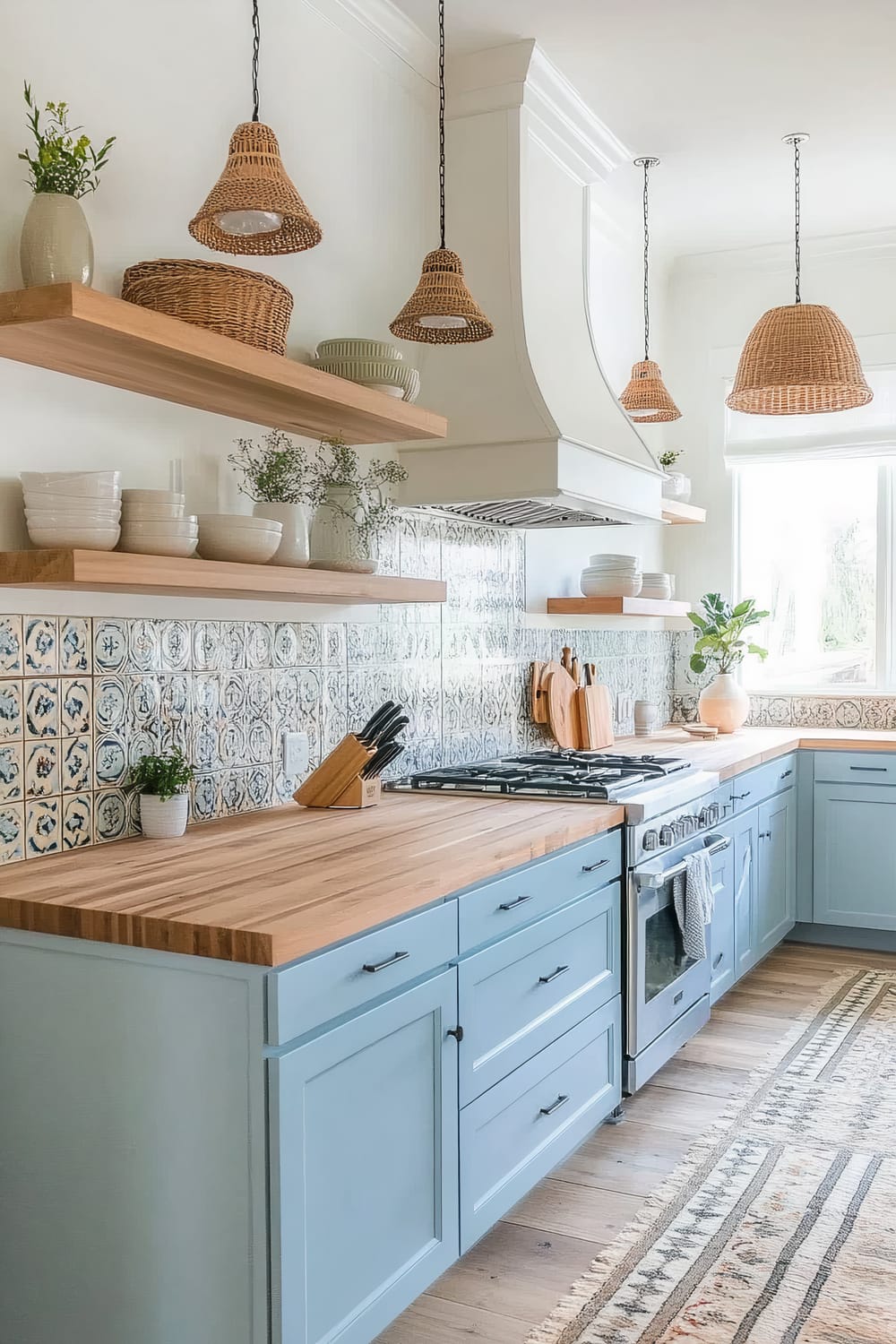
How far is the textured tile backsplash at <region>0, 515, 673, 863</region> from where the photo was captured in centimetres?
217

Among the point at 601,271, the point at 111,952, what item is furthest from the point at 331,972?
the point at 601,271

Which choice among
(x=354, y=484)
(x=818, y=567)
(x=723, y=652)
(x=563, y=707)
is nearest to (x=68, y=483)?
(x=354, y=484)

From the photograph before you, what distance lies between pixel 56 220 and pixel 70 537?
1.70 feet

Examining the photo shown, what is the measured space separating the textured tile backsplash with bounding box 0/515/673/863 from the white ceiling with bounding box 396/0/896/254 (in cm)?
141

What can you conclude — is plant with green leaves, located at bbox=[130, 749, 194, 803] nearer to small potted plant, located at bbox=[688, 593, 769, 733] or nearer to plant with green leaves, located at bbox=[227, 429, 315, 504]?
plant with green leaves, located at bbox=[227, 429, 315, 504]

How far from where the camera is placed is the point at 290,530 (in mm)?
2549

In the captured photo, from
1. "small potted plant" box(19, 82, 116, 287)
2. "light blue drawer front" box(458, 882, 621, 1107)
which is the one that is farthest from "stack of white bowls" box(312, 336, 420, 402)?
"light blue drawer front" box(458, 882, 621, 1107)

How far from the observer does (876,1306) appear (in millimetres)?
2246

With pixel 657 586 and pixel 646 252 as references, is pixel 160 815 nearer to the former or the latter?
pixel 657 586

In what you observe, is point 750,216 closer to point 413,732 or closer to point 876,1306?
point 413,732

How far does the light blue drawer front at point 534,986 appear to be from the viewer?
7.32ft

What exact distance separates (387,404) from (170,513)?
0.75 meters

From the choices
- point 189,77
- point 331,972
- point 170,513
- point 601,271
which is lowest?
point 331,972

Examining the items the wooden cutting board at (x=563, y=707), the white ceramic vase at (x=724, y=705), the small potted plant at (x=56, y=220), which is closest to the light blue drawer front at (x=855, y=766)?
→ the white ceramic vase at (x=724, y=705)
